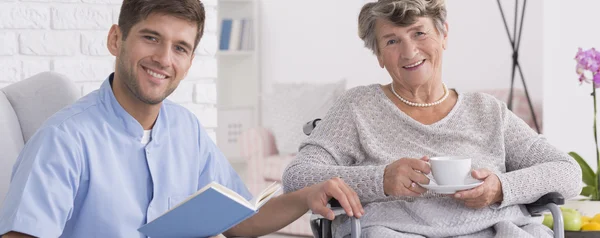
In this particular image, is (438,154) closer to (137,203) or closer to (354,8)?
(137,203)

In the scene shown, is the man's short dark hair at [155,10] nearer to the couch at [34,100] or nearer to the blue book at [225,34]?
the couch at [34,100]

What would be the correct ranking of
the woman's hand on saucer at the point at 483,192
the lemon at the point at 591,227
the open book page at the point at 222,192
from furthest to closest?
1. the lemon at the point at 591,227
2. the woman's hand on saucer at the point at 483,192
3. the open book page at the point at 222,192

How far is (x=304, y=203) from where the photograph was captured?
78.0 inches

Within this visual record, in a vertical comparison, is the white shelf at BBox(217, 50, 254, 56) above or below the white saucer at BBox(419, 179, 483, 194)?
below

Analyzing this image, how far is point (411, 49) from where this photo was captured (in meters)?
2.18

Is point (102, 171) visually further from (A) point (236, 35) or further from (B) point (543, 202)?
(A) point (236, 35)

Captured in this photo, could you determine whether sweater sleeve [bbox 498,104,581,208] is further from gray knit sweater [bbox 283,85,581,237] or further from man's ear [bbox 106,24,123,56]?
man's ear [bbox 106,24,123,56]

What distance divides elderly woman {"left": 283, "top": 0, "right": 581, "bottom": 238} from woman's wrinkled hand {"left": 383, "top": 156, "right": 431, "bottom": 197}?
1cm

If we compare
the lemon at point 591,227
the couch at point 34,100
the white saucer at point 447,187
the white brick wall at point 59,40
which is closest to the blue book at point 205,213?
the white saucer at point 447,187

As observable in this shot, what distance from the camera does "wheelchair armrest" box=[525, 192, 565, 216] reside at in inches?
80.3

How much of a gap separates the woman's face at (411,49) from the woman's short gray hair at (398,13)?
0.05 feet

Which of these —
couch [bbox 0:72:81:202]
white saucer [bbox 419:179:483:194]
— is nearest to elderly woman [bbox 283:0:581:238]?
white saucer [bbox 419:179:483:194]

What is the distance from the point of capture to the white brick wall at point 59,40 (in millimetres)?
2305

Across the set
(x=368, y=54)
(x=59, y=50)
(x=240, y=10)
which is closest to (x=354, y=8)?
(x=368, y=54)
